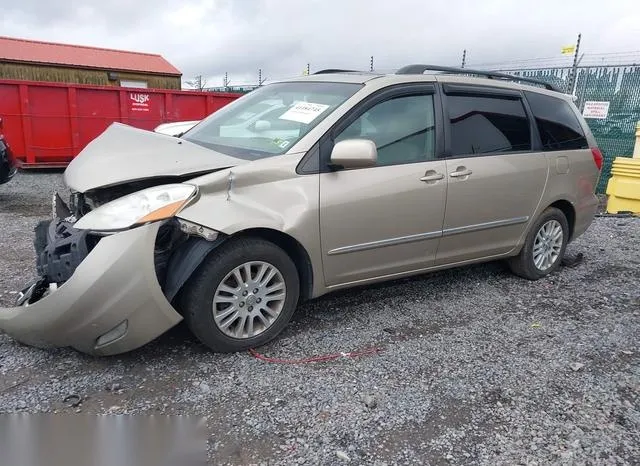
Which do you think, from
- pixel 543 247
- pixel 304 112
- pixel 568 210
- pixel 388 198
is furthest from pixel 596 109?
pixel 304 112

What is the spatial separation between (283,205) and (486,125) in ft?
6.64

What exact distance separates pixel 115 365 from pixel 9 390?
1.72ft

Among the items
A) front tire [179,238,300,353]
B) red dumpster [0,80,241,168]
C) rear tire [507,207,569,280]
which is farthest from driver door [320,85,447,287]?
red dumpster [0,80,241,168]

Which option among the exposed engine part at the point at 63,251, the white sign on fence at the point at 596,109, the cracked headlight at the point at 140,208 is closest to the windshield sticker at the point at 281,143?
the cracked headlight at the point at 140,208

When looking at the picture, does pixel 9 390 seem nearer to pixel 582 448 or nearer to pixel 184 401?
pixel 184 401

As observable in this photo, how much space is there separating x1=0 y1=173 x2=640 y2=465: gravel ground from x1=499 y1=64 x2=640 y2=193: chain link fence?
701 centimetres

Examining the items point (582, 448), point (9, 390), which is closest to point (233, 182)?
point (9, 390)

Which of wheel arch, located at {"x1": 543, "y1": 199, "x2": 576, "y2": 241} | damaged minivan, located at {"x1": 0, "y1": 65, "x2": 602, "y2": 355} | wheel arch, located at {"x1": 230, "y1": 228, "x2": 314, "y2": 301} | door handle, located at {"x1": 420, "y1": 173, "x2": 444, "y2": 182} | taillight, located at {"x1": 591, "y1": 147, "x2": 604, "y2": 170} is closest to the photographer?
damaged minivan, located at {"x1": 0, "y1": 65, "x2": 602, "y2": 355}

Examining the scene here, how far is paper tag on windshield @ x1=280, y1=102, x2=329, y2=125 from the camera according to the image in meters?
3.44

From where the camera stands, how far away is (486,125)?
4.14 metres

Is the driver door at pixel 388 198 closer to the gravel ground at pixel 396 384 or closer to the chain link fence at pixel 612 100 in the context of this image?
the gravel ground at pixel 396 384

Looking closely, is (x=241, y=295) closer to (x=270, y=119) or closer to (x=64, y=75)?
(x=270, y=119)

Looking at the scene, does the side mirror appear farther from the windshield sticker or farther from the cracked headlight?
the cracked headlight

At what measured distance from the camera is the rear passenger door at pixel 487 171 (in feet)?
12.8
